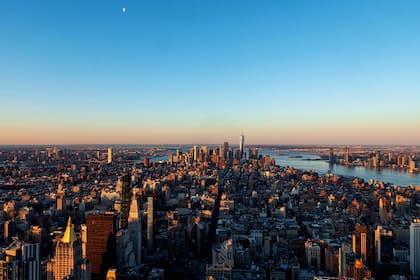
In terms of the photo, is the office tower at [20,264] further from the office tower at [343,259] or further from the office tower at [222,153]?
the office tower at [222,153]

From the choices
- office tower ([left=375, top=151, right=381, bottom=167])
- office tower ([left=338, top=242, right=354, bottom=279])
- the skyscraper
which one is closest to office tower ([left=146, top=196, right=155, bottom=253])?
the skyscraper

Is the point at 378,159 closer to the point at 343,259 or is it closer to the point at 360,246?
the point at 360,246

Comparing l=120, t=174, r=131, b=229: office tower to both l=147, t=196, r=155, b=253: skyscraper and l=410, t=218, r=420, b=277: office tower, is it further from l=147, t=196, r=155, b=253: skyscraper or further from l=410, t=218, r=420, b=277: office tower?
l=410, t=218, r=420, b=277: office tower

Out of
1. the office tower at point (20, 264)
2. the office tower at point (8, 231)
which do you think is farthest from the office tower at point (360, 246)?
the office tower at point (8, 231)

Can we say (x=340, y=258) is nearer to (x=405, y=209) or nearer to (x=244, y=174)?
(x=405, y=209)

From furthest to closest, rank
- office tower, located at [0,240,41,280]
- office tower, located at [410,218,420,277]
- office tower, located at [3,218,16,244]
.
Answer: office tower, located at [3,218,16,244], office tower, located at [410,218,420,277], office tower, located at [0,240,41,280]

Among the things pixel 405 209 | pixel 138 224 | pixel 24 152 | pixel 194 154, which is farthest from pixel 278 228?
pixel 24 152

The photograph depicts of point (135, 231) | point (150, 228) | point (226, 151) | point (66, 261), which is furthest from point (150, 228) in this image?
point (226, 151)
